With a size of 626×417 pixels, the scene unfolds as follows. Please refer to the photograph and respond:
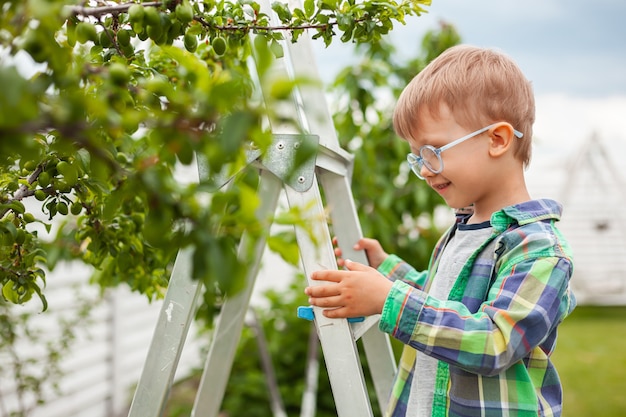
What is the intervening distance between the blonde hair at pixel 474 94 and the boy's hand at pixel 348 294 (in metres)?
0.32

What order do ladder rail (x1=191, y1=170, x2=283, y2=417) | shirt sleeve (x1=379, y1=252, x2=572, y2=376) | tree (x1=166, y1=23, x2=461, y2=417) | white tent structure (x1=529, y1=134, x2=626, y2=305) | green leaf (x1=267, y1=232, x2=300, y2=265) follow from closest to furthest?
green leaf (x1=267, y1=232, x2=300, y2=265) < shirt sleeve (x1=379, y1=252, x2=572, y2=376) < ladder rail (x1=191, y1=170, x2=283, y2=417) < tree (x1=166, y1=23, x2=461, y2=417) < white tent structure (x1=529, y1=134, x2=626, y2=305)

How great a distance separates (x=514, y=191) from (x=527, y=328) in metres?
0.29

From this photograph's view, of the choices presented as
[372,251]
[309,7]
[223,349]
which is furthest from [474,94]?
[223,349]

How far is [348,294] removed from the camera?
39.6 inches

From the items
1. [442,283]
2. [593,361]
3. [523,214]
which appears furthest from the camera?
[593,361]

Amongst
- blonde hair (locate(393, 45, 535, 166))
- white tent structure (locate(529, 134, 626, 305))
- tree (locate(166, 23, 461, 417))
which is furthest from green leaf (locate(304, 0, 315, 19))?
white tent structure (locate(529, 134, 626, 305))

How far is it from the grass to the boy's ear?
2.72 meters

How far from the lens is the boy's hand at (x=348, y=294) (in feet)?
3.31

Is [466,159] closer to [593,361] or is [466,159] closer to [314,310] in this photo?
[314,310]

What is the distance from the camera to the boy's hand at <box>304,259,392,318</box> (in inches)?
39.8

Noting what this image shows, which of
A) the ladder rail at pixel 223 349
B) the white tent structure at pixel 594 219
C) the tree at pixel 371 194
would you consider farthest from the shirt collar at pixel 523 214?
the white tent structure at pixel 594 219

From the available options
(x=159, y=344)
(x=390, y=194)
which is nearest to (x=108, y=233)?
(x=159, y=344)

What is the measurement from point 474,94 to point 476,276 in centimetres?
33

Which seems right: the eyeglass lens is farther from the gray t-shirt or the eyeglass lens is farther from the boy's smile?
the gray t-shirt
